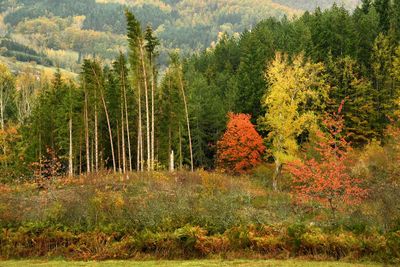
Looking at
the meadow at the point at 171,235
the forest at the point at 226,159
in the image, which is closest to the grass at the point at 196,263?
the meadow at the point at 171,235

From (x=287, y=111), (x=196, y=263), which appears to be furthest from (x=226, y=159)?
(x=196, y=263)

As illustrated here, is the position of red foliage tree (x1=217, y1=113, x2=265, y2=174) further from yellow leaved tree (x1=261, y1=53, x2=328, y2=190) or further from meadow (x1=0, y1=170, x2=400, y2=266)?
meadow (x1=0, y1=170, x2=400, y2=266)

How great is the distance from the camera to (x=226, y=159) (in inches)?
2034

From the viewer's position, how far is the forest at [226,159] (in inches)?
617

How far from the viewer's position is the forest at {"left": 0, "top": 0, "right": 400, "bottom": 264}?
15664 millimetres

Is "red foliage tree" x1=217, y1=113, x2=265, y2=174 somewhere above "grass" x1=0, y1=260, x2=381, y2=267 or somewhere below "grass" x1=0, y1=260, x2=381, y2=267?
above

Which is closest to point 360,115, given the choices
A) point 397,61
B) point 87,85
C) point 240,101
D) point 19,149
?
point 397,61

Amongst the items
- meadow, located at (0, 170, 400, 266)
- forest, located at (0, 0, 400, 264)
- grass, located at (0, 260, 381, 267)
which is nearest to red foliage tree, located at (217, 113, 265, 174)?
forest, located at (0, 0, 400, 264)

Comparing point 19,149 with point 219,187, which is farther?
point 19,149

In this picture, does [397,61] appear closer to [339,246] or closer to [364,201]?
[364,201]

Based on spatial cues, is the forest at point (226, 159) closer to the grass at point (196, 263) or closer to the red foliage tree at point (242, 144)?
the red foliage tree at point (242, 144)

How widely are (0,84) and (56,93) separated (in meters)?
37.7

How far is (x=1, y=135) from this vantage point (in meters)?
63.8

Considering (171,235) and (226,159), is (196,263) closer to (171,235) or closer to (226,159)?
(171,235)
